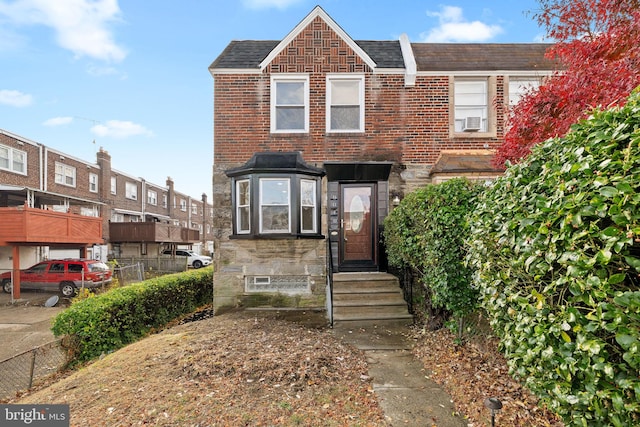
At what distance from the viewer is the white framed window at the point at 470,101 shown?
9078 millimetres

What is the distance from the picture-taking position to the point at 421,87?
29.3 feet

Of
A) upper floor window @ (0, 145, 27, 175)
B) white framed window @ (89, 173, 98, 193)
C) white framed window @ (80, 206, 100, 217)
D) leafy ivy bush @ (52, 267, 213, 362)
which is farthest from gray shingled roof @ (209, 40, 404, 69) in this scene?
white framed window @ (89, 173, 98, 193)

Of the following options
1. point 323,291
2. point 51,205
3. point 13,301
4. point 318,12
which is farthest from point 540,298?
point 51,205

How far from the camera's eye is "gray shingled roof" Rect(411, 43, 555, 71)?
29.5 ft

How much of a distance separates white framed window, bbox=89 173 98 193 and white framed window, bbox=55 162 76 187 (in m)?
1.72

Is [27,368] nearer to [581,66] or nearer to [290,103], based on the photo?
[290,103]

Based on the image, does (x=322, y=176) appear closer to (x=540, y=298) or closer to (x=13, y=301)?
(x=540, y=298)

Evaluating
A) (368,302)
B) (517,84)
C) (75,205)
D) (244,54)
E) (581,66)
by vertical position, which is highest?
(244,54)

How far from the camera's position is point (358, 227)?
8.86m

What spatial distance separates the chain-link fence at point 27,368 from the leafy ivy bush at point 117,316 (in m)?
0.45

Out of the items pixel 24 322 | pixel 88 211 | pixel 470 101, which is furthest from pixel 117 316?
pixel 88 211

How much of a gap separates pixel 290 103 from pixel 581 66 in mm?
6386

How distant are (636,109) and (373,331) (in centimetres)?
525

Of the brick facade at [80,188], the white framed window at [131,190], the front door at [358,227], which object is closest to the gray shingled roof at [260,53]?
the front door at [358,227]
